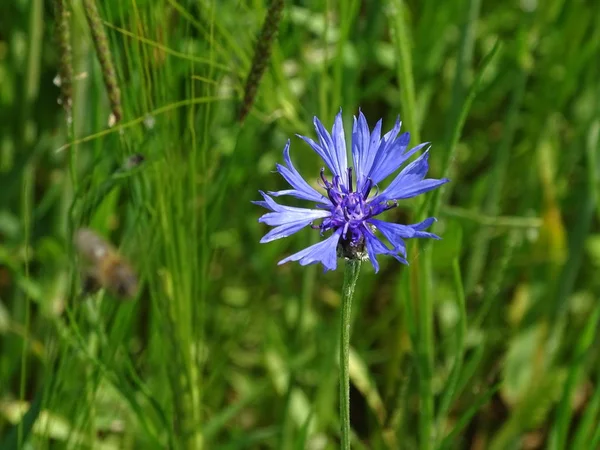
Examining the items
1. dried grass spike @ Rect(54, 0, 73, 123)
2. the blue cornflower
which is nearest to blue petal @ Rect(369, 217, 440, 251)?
the blue cornflower

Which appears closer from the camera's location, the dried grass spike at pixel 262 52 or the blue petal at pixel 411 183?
the blue petal at pixel 411 183

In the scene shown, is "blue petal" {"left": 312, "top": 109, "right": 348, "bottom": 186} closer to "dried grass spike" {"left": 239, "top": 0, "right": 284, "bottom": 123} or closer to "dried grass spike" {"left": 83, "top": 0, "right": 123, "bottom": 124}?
"dried grass spike" {"left": 239, "top": 0, "right": 284, "bottom": 123}

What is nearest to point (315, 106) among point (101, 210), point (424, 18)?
point (424, 18)

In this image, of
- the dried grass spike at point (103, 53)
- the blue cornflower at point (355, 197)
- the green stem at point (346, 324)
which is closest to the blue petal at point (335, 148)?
the blue cornflower at point (355, 197)

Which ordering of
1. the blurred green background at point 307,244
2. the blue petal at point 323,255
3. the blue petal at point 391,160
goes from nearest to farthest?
the blue petal at point 323,255 < the blue petal at point 391,160 < the blurred green background at point 307,244

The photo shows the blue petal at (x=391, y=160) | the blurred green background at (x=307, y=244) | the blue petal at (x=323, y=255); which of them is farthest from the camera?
the blurred green background at (x=307, y=244)

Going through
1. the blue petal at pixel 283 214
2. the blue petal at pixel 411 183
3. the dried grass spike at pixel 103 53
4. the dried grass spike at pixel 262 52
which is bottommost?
the blue petal at pixel 283 214

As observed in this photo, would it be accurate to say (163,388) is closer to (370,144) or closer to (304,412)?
(304,412)

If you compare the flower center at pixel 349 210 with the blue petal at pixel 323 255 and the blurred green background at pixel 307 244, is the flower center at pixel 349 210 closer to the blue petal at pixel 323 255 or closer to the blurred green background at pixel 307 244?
the blue petal at pixel 323 255
